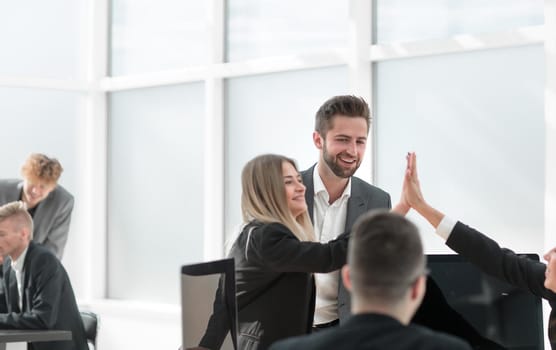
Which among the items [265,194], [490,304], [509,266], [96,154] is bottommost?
[490,304]

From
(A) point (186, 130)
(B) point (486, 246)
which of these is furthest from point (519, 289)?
(A) point (186, 130)

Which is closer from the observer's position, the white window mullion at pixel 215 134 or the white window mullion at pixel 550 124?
the white window mullion at pixel 550 124

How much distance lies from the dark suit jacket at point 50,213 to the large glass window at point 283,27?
1501mm

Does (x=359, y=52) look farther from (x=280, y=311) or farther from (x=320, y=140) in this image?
(x=280, y=311)

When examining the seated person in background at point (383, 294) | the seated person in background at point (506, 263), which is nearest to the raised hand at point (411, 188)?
the seated person in background at point (506, 263)

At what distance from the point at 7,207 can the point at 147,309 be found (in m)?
2.35

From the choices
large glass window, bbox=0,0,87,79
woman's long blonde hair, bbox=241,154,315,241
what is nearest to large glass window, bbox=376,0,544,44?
woman's long blonde hair, bbox=241,154,315,241

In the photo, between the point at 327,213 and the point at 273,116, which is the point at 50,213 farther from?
the point at 327,213

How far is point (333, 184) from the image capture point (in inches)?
149

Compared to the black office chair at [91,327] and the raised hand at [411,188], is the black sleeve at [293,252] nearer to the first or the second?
the raised hand at [411,188]

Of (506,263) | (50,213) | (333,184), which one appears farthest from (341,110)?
(50,213)

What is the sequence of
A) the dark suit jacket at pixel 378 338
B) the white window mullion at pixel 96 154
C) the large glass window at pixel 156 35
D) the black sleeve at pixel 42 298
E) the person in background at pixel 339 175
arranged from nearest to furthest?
the dark suit jacket at pixel 378 338 → the person in background at pixel 339 175 → the black sleeve at pixel 42 298 → the large glass window at pixel 156 35 → the white window mullion at pixel 96 154

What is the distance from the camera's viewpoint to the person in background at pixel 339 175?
3691mm

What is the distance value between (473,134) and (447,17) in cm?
68
